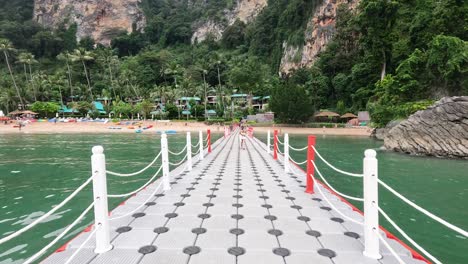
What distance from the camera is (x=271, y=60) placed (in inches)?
3046

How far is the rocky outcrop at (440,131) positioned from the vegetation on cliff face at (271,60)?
5441 millimetres

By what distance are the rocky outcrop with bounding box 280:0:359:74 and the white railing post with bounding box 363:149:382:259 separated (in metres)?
61.2

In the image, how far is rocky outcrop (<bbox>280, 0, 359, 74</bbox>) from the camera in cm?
5759

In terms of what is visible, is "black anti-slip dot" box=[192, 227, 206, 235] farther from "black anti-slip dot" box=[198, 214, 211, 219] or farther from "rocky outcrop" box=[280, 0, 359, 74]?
"rocky outcrop" box=[280, 0, 359, 74]

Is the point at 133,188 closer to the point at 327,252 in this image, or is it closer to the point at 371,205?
the point at 327,252

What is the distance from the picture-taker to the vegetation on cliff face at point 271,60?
25172mm

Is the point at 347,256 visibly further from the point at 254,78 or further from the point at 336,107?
the point at 254,78

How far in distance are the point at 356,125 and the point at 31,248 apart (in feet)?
139

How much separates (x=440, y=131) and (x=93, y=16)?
124 meters

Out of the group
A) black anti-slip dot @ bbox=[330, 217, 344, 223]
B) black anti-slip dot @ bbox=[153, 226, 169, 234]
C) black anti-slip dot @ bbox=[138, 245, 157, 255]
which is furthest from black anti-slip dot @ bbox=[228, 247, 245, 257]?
black anti-slip dot @ bbox=[330, 217, 344, 223]

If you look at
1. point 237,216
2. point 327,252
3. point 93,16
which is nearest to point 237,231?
point 237,216

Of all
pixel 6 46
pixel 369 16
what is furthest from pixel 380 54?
pixel 6 46

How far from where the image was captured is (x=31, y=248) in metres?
5.09

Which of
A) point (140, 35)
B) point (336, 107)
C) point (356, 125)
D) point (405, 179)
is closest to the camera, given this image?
point (405, 179)
